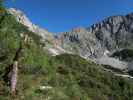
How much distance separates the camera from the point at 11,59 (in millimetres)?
16469

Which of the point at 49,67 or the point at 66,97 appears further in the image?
the point at 49,67

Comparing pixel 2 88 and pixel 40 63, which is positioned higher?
pixel 40 63

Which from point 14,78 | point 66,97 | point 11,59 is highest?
point 11,59

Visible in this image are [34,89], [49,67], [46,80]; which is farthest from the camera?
[49,67]

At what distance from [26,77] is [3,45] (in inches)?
98.8

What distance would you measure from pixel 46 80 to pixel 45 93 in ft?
7.16

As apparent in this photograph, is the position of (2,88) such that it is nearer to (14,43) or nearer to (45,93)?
(45,93)

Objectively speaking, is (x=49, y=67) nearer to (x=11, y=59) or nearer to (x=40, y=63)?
(x=40, y=63)

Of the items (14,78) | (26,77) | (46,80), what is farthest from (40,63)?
(14,78)

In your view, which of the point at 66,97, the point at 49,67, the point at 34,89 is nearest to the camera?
the point at 34,89

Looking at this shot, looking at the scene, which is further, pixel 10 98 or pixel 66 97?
pixel 66 97

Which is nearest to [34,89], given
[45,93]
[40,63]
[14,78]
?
[45,93]

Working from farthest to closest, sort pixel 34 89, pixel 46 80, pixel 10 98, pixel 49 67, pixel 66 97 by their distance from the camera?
pixel 49 67 → pixel 46 80 → pixel 66 97 → pixel 34 89 → pixel 10 98

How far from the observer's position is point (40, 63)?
1836 centimetres
